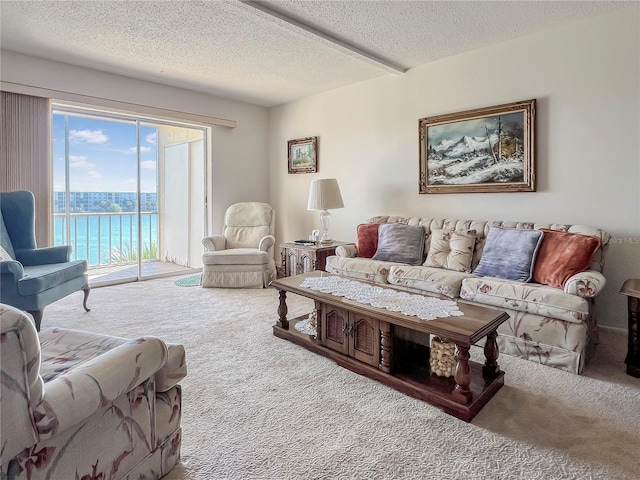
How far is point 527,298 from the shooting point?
2469 millimetres

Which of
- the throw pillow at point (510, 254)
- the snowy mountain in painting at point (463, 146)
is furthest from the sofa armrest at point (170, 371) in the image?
the snowy mountain in painting at point (463, 146)

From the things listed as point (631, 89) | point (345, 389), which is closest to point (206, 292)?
point (345, 389)

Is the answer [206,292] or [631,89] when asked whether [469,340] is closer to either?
Answer: [631,89]

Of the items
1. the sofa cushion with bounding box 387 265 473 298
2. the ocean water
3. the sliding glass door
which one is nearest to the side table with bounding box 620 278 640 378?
the sofa cushion with bounding box 387 265 473 298

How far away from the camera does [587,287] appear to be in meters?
2.30

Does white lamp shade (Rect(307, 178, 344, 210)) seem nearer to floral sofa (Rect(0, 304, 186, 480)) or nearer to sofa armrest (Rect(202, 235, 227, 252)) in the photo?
sofa armrest (Rect(202, 235, 227, 252))

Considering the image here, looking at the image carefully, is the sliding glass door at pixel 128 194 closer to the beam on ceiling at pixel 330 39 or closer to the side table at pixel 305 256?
the side table at pixel 305 256

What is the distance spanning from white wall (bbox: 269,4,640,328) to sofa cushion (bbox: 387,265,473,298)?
997mm

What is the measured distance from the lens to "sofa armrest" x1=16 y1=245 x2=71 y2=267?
327 cm

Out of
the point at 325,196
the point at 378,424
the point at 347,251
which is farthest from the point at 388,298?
the point at 325,196

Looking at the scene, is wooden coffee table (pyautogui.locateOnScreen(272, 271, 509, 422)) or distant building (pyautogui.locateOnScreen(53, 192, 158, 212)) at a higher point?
distant building (pyautogui.locateOnScreen(53, 192, 158, 212))

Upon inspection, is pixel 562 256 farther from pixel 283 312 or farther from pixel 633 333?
pixel 283 312

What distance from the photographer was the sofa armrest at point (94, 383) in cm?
96

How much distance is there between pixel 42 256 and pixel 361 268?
9.41ft
